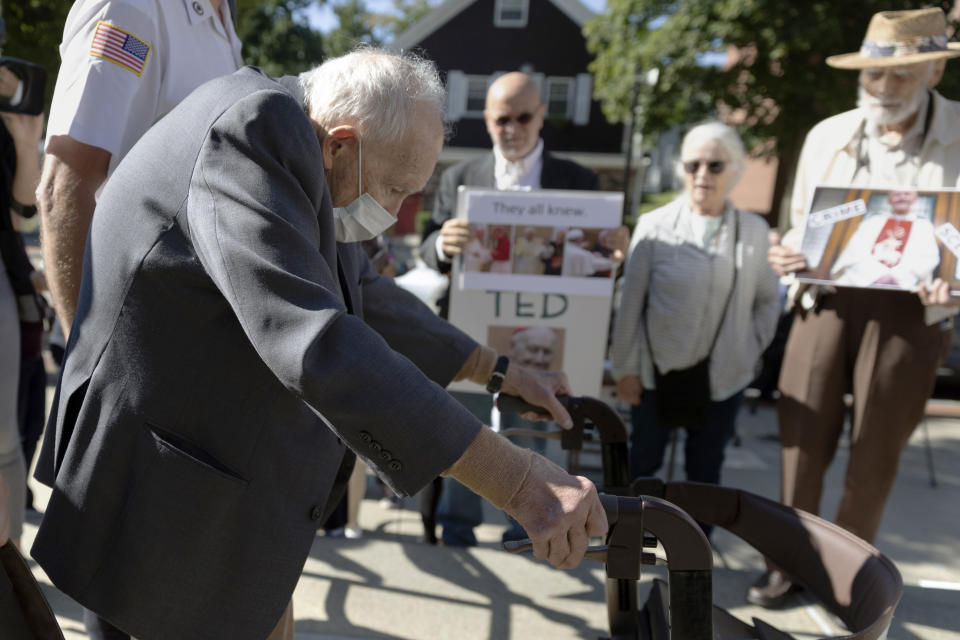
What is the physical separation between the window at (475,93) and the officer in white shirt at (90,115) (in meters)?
25.4

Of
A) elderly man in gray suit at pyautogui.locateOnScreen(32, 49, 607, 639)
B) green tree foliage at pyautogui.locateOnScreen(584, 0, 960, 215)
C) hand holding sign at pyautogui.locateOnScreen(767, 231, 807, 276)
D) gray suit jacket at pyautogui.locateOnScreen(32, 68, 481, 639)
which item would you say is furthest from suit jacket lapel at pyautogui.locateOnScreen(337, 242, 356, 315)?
green tree foliage at pyautogui.locateOnScreen(584, 0, 960, 215)

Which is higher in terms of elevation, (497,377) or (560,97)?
(560,97)

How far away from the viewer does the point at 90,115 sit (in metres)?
1.86

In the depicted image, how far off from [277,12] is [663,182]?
94.2 feet

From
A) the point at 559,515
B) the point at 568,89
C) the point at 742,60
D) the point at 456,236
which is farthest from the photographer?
the point at 568,89

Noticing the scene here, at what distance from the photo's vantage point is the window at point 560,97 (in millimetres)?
26062

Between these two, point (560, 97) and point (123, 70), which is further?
point (560, 97)

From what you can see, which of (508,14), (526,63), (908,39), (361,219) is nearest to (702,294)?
(908,39)

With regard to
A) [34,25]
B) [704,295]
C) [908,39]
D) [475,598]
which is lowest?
[475,598]

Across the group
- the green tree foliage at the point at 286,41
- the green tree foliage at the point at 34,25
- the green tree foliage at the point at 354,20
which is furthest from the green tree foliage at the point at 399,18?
the green tree foliage at the point at 34,25

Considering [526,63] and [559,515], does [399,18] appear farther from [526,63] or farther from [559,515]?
[559,515]

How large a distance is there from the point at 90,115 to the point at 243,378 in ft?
2.82

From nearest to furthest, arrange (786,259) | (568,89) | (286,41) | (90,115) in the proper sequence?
(90,115)
(786,259)
(568,89)
(286,41)

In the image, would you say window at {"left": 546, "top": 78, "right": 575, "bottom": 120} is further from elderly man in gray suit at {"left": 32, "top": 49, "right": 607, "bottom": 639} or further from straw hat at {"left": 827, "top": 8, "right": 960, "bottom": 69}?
elderly man in gray suit at {"left": 32, "top": 49, "right": 607, "bottom": 639}
